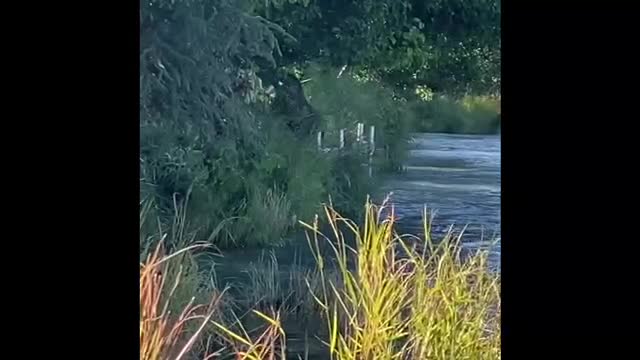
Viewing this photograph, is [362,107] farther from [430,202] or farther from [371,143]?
[430,202]

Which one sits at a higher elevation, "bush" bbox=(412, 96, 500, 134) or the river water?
"bush" bbox=(412, 96, 500, 134)

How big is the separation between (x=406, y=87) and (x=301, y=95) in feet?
0.62

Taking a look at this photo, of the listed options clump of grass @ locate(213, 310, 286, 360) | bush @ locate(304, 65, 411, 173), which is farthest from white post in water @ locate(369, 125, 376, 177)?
clump of grass @ locate(213, 310, 286, 360)

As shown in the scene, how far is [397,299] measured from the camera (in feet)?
4.74

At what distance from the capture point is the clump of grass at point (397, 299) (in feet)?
4.66

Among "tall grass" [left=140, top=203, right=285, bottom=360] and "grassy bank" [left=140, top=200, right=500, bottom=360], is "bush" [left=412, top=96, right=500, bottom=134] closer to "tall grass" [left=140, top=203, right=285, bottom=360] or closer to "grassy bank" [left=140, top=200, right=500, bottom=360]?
"grassy bank" [left=140, top=200, right=500, bottom=360]

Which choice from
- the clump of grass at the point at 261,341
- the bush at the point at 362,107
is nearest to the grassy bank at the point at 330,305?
the clump of grass at the point at 261,341

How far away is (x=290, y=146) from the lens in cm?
146

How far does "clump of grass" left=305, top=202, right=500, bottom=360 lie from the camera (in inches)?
56.0

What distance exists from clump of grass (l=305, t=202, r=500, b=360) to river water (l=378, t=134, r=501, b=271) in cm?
2

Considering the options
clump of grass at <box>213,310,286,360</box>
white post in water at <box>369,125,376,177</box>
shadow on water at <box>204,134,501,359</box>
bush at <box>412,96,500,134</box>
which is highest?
bush at <box>412,96,500,134</box>
